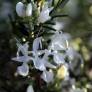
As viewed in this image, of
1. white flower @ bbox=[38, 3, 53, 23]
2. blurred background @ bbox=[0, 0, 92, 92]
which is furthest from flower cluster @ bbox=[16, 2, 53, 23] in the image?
blurred background @ bbox=[0, 0, 92, 92]

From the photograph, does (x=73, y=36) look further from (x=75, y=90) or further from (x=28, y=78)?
(x=28, y=78)

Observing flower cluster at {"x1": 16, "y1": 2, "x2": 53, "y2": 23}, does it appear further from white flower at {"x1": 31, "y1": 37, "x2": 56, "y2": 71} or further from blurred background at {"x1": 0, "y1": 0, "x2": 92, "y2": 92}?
blurred background at {"x1": 0, "y1": 0, "x2": 92, "y2": 92}

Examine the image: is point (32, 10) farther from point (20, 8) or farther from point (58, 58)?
point (58, 58)

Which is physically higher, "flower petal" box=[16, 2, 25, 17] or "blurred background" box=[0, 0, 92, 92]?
"flower petal" box=[16, 2, 25, 17]

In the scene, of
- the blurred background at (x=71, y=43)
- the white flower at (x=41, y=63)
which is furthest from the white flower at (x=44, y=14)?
the blurred background at (x=71, y=43)

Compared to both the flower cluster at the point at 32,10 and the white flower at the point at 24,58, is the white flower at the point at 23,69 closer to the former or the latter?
the white flower at the point at 24,58
